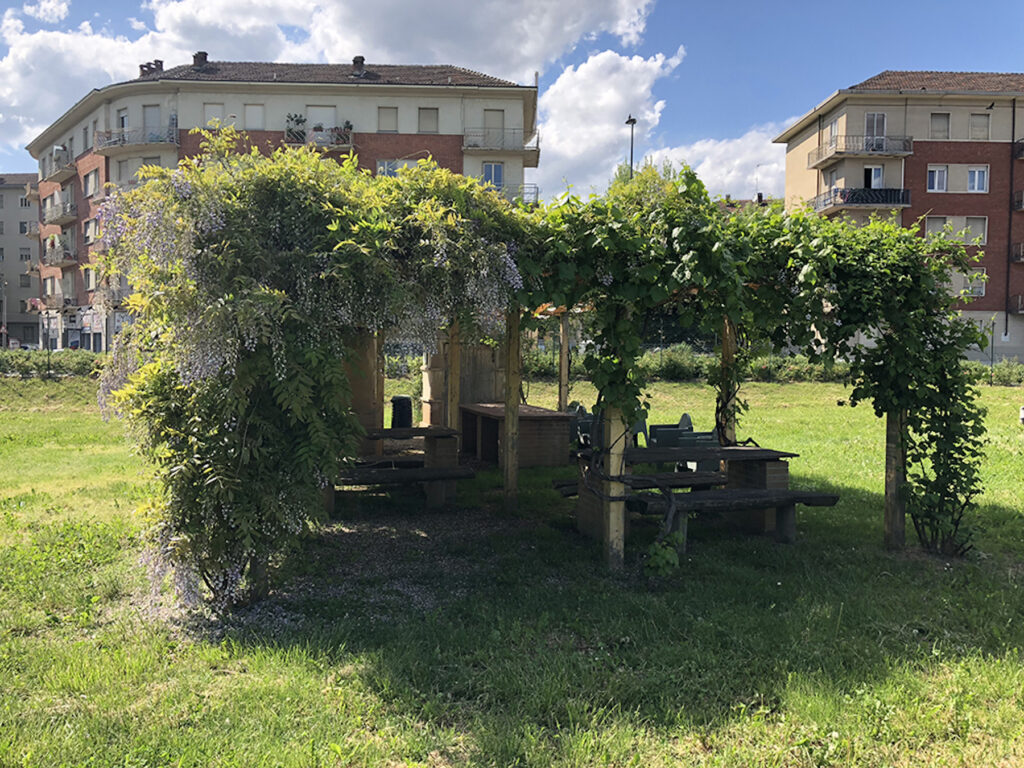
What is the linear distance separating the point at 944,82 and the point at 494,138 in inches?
847

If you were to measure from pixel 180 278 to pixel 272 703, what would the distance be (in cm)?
241

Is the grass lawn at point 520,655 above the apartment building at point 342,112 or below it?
below

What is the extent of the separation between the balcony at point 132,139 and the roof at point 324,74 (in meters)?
2.31

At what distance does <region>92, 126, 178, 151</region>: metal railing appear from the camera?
110 ft

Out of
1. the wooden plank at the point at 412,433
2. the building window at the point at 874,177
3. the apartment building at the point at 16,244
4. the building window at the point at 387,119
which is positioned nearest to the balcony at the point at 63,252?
the building window at the point at 387,119

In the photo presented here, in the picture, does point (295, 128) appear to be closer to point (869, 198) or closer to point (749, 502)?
point (869, 198)

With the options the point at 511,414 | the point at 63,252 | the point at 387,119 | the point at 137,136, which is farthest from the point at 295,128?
the point at 511,414

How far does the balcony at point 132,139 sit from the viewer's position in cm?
3353

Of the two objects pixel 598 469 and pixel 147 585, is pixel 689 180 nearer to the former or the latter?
pixel 598 469

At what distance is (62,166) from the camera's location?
41.0 meters

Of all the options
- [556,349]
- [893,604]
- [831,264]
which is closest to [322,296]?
[831,264]

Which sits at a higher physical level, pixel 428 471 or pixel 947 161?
pixel 947 161

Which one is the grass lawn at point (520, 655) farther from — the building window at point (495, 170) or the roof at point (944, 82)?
the roof at point (944, 82)

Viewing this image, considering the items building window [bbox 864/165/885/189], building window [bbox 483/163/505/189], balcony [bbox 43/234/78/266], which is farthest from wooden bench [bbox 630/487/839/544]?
balcony [bbox 43/234/78/266]
